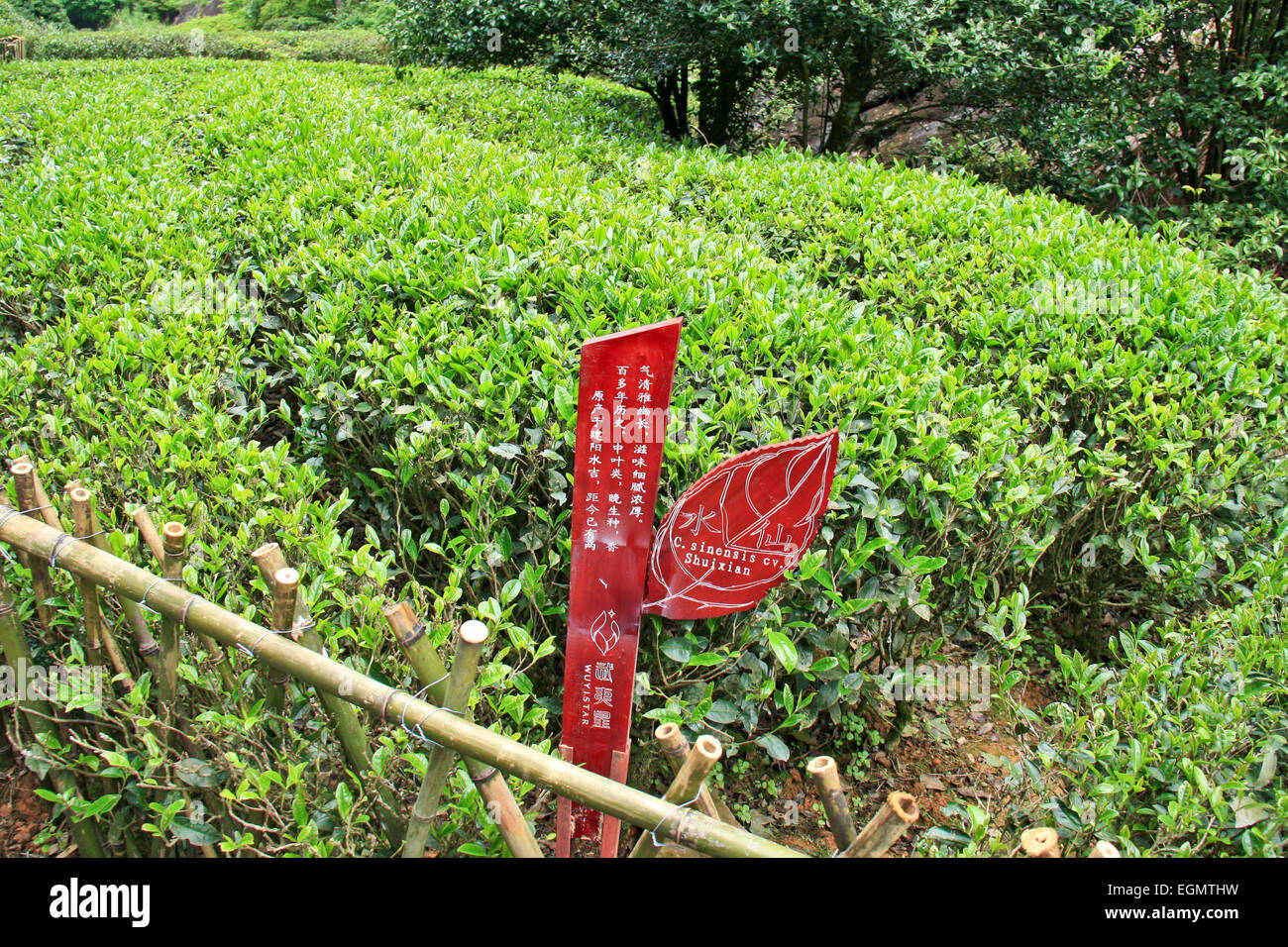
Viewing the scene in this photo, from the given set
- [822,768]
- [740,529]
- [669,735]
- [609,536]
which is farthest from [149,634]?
[822,768]

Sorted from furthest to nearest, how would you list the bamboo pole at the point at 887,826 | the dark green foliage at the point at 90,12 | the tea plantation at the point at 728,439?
the dark green foliage at the point at 90,12 → the tea plantation at the point at 728,439 → the bamboo pole at the point at 887,826

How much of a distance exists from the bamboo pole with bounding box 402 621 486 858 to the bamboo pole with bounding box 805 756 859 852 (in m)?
0.62

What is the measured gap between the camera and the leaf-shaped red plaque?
6.09ft

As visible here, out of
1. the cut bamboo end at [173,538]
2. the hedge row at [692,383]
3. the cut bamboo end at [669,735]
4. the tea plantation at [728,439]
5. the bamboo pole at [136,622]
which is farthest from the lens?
the hedge row at [692,383]

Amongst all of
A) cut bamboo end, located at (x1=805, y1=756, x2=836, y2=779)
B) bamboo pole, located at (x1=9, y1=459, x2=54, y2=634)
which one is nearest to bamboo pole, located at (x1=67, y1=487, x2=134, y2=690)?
bamboo pole, located at (x1=9, y1=459, x2=54, y2=634)

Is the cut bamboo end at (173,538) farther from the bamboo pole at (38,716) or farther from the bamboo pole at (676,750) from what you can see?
the bamboo pole at (676,750)

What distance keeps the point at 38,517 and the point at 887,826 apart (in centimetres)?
199

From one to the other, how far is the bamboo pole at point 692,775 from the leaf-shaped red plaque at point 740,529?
0.57m

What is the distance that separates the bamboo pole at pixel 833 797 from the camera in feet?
4.44

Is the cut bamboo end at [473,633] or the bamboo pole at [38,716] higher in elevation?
the cut bamboo end at [473,633]

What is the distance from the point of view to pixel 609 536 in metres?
1.94

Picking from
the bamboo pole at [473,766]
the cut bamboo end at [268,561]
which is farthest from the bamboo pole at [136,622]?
the bamboo pole at [473,766]

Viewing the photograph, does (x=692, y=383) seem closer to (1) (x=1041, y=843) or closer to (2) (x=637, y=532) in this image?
(2) (x=637, y=532)
